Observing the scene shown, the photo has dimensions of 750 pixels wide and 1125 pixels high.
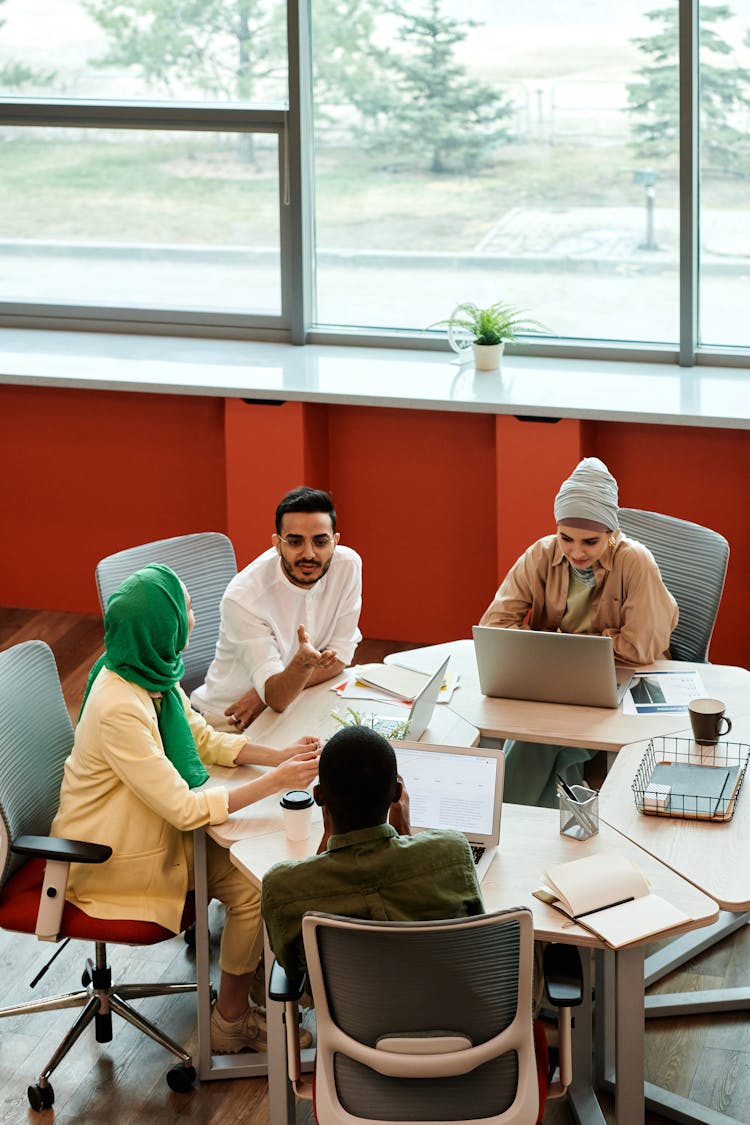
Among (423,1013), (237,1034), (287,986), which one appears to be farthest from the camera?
(237,1034)

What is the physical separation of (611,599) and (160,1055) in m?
1.70

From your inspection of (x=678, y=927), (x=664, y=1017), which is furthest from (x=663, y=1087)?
(x=678, y=927)

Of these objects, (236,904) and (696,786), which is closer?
(696,786)

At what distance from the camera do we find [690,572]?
4328 mm

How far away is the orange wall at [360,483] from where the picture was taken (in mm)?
5539

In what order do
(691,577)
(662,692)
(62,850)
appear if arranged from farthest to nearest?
(691,577)
(662,692)
(62,850)

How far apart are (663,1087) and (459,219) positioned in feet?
11.9

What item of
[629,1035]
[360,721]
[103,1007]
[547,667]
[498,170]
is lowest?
[103,1007]

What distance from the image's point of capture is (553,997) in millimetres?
2760

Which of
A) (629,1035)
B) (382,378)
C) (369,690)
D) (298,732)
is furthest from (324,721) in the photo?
(382,378)

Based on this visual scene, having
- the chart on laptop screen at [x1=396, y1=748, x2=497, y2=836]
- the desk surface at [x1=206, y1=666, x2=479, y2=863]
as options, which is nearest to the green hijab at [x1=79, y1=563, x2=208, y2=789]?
the desk surface at [x1=206, y1=666, x2=479, y2=863]

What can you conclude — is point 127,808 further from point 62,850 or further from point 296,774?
point 296,774

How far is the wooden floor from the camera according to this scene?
3.42 m

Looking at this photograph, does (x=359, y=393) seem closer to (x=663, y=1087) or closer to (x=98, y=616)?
(x=98, y=616)
